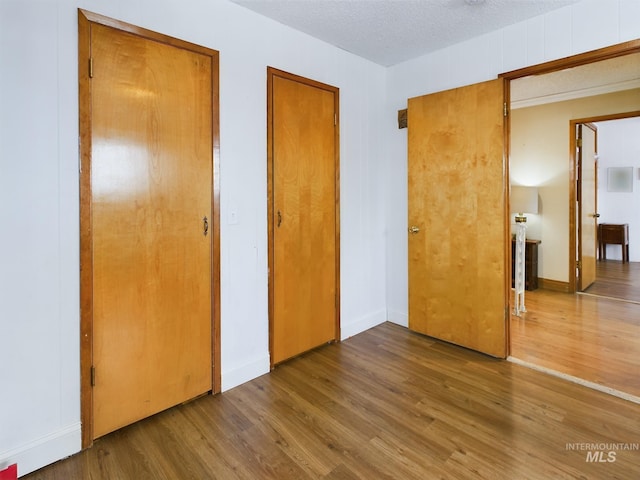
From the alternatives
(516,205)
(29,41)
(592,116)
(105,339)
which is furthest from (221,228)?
(592,116)

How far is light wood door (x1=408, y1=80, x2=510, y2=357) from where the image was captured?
280cm

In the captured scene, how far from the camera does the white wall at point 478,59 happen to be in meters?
2.29

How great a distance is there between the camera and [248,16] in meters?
2.44

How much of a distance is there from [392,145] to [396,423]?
8.12 feet

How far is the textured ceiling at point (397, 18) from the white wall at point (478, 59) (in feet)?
0.32

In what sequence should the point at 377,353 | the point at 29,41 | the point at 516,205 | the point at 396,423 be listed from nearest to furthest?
the point at 29,41 → the point at 396,423 → the point at 377,353 → the point at 516,205

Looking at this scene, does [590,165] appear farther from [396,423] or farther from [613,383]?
[396,423]

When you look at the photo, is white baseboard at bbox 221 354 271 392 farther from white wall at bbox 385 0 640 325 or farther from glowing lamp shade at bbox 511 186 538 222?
glowing lamp shade at bbox 511 186 538 222

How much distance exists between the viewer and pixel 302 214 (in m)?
2.86

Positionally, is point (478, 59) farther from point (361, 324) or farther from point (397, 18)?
point (361, 324)

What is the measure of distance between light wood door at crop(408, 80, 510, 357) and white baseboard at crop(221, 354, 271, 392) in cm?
148

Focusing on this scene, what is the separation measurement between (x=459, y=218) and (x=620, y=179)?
19.4 ft

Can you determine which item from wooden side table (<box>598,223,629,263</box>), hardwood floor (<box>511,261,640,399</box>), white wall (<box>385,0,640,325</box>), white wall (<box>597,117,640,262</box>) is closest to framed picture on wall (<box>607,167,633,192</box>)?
white wall (<box>597,117,640,262</box>)

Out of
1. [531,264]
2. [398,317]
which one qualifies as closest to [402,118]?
[398,317]
